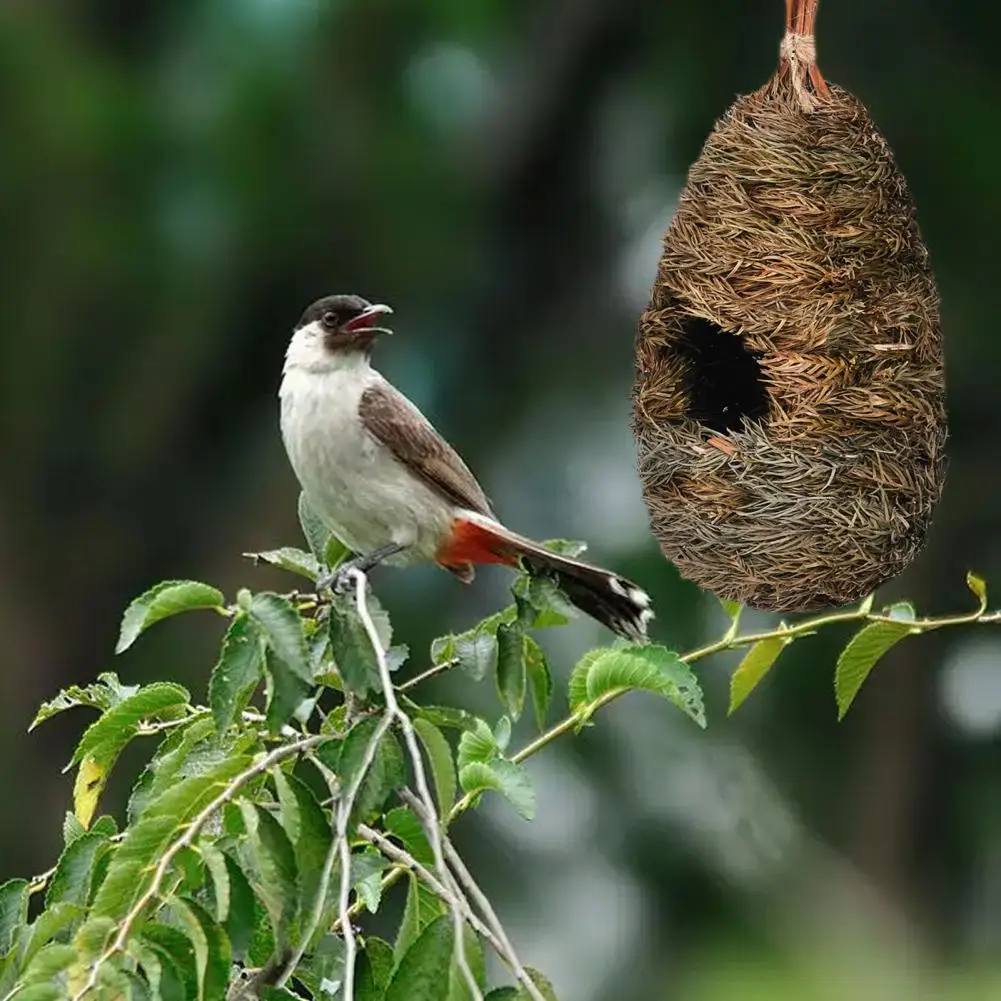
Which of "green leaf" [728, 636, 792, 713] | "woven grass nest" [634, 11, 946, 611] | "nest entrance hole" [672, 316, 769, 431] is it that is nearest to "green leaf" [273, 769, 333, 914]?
"green leaf" [728, 636, 792, 713]

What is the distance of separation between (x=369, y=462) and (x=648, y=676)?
838mm

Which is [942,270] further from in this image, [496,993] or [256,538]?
[496,993]

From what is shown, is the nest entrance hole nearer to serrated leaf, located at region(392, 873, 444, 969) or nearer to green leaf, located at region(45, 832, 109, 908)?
serrated leaf, located at region(392, 873, 444, 969)

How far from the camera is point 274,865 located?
212 cm

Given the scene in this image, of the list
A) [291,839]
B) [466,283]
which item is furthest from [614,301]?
[291,839]

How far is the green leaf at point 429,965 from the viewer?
2.08 metres

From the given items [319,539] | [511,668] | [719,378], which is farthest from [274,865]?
[719,378]

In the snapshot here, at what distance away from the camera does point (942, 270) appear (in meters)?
7.70

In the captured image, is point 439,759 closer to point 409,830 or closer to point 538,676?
point 409,830

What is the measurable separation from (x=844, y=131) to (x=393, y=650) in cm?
149

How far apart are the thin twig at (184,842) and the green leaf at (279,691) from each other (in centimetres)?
4

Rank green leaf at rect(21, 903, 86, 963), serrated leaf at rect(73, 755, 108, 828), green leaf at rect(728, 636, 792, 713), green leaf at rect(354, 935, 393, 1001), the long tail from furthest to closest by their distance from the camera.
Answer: green leaf at rect(728, 636, 792, 713), the long tail, serrated leaf at rect(73, 755, 108, 828), green leaf at rect(354, 935, 393, 1001), green leaf at rect(21, 903, 86, 963)

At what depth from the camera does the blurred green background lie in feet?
24.3

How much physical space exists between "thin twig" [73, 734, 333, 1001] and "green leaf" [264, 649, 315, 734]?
0.14ft
